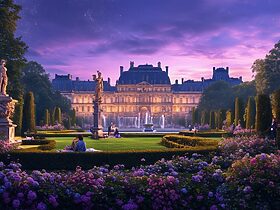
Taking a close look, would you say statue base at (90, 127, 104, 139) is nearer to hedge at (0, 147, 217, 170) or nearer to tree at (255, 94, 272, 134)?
tree at (255, 94, 272, 134)

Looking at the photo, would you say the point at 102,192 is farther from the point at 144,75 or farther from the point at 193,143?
the point at 144,75

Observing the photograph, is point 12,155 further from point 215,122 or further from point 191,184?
point 215,122

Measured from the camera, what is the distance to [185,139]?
1802 centimetres

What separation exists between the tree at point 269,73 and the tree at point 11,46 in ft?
73.2

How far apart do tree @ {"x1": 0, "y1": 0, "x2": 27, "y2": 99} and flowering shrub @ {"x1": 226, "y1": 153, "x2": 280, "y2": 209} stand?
19.2 m

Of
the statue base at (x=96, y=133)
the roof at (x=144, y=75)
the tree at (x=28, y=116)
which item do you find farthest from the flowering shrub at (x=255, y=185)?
the roof at (x=144, y=75)

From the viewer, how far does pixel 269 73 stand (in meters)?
40.8

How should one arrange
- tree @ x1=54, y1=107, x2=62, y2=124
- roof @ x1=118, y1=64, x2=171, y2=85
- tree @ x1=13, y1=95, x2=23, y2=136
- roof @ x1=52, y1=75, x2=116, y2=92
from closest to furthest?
1. tree @ x1=13, y1=95, x2=23, y2=136
2. tree @ x1=54, y1=107, x2=62, y2=124
3. roof @ x1=118, y1=64, x2=171, y2=85
4. roof @ x1=52, y1=75, x2=116, y2=92

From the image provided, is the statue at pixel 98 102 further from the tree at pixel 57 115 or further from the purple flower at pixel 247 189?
the purple flower at pixel 247 189

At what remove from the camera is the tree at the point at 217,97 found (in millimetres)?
61969

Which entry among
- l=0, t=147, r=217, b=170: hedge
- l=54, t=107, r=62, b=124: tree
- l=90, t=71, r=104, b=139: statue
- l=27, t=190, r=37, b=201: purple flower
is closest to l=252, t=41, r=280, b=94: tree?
l=54, t=107, r=62, b=124: tree

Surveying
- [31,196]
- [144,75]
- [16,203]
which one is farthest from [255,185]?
[144,75]

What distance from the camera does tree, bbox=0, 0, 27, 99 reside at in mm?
24312

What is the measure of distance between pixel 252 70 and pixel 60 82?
6575cm
